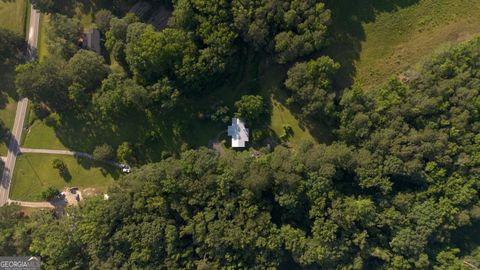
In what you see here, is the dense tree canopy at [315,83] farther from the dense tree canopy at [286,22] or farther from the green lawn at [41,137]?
the green lawn at [41,137]

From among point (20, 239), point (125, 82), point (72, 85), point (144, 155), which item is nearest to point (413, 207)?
point (144, 155)

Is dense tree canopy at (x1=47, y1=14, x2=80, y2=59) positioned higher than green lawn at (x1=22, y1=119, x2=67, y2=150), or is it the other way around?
dense tree canopy at (x1=47, y1=14, x2=80, y2=59)

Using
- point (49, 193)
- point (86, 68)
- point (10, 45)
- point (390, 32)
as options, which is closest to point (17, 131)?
point (49, 193)

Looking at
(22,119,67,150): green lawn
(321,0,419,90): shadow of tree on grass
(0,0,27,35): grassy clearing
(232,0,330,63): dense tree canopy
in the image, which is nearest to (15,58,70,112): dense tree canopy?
(22,119,67,150): green lawn

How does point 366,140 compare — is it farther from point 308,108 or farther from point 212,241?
point 212,241

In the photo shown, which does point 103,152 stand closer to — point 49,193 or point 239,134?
point 49,193

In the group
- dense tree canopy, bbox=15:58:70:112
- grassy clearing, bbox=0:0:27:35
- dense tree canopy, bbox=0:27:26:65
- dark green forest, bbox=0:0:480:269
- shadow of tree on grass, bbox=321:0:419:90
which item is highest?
grassy clearing, bbox=0:0:27:35

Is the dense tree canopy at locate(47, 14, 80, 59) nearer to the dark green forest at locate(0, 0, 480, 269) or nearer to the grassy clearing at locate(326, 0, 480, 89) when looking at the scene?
the dark green forest at locate(0, 0, 480, 269)
